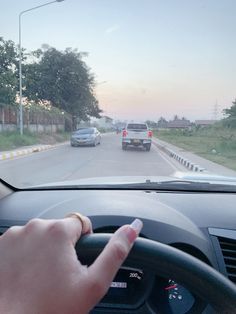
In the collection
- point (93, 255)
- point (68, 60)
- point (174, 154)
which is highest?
point (68, 60)

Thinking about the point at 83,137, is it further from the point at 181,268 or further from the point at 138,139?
the point at 181,268

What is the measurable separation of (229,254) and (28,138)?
9.71 metres

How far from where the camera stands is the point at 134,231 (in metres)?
1.16

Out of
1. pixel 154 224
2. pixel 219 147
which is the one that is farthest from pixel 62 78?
pixel 154 224

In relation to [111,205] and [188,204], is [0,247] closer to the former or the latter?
[111,205]

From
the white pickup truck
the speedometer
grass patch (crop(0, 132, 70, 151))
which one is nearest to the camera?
the speedometer

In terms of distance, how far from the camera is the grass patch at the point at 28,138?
9.90 metres

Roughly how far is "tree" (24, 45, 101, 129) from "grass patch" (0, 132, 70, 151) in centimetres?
151

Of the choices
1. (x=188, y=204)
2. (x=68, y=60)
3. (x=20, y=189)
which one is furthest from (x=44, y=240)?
(x=68, y=60)

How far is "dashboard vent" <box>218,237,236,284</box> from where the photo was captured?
7.09ft

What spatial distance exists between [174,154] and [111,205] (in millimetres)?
6868

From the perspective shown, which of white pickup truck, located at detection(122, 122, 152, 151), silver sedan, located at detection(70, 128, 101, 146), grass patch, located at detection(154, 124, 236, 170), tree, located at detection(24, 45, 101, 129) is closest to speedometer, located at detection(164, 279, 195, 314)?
tree, located at detection(24, 45, 101, 129)

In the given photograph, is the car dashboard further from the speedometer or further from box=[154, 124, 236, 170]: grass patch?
box=[154, 124, 236, 170]: grass patch

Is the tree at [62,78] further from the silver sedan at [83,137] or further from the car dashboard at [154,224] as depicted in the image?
→ the car dashboard at [154,224]
